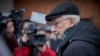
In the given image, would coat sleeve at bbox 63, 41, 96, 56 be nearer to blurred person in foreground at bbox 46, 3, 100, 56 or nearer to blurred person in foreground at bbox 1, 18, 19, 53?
blurred person in foreground at bbox 46, 3, 100, 56

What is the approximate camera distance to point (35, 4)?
4969mm

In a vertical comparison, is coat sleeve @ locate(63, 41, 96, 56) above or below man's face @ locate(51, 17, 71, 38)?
below

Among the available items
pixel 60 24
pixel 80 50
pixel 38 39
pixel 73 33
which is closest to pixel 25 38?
pixel 38 39

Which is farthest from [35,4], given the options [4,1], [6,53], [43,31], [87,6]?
[6,53]

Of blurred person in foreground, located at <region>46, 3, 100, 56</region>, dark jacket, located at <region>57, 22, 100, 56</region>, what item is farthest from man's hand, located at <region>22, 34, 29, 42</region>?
dark jacket, located at <region>57, 22, 100, 56</region>

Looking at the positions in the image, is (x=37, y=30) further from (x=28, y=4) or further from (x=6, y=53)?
(x=28, y=4)

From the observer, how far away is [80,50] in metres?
1.43

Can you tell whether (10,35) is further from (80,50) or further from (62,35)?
(80,50)

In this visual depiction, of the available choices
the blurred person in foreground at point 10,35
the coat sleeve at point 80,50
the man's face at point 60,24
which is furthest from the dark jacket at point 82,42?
the blurred person in foreground at point 10,35

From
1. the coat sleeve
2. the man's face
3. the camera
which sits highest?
the man's face

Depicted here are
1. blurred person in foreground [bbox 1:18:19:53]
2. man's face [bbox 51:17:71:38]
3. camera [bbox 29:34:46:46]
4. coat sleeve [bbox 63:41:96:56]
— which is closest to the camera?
coat sleeve [bbox 63:41:96:56]

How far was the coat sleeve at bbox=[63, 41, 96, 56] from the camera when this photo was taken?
1.43 m

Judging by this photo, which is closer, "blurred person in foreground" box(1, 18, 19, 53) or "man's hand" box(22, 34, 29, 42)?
"blurred person in foreground" box(1, 18, 19, 53)

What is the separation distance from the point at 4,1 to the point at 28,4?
1.35 feet
